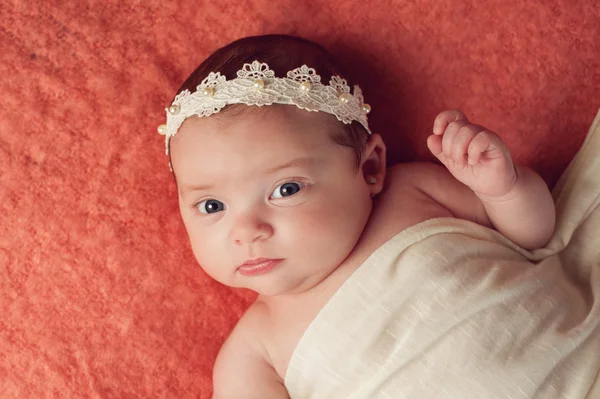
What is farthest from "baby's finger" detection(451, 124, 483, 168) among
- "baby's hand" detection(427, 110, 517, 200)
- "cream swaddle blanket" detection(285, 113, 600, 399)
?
"cream swaddle blanket" detection(285, 113, 600, 399)

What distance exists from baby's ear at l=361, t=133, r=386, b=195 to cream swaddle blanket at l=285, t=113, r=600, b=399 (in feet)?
0.45

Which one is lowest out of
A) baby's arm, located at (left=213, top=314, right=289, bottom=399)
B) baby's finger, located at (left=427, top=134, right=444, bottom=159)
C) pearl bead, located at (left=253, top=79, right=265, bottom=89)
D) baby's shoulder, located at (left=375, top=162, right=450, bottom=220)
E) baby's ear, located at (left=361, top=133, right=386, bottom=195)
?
baby's arm, located at (left=213, top=314, right=289, bottom=399)

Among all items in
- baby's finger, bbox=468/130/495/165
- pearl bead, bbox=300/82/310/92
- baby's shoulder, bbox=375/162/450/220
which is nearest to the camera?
baby's finger, bbox=468/130/495/165

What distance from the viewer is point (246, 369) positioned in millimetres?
1431

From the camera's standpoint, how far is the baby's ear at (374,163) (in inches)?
56.2

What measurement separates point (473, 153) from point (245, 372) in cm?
67

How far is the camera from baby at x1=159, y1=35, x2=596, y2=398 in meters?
1.26

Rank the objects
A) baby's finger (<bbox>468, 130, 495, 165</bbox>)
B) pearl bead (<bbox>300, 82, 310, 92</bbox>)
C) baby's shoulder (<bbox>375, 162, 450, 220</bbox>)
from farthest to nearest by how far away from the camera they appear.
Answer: baby's shoulder (<bbox>375, 162, 450, 220</bbox>) < pearl bead (<bbox>300, 82, 310, 92</bbox>) < baby's finger (<bbox>468, 130, 495, 165</bbox>)

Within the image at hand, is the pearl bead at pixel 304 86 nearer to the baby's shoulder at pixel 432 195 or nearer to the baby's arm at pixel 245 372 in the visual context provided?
the baby's shoulder at pixel 432 195

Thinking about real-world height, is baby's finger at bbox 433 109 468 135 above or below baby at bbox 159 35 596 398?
above

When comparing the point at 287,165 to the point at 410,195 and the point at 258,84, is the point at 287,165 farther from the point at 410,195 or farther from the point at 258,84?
the point at 410,195

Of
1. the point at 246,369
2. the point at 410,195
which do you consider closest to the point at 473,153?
the point at 410,195

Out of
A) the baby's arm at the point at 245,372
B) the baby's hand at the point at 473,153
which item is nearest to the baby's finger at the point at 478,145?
the baby's hand at the point at 473,153

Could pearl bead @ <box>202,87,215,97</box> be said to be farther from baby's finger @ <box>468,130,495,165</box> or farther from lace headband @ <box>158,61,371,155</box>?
baby's finger @ <box>468,130,495,165</box>
